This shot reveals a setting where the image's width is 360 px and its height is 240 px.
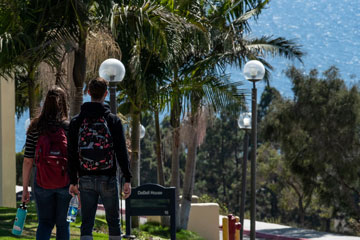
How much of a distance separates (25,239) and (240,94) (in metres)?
6.71

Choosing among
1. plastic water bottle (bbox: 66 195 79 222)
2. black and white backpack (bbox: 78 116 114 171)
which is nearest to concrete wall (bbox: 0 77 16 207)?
plastic water bottle (bbox: 66 195 79 222)

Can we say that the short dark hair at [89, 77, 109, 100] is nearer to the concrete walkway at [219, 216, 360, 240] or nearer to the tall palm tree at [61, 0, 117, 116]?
the tall palm tree at [61, 0, 117, 116]

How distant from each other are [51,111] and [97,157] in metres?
0.68

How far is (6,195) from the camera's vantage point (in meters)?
17.5

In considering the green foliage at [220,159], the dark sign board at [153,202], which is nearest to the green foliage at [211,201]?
the dark sign board at [153,202]

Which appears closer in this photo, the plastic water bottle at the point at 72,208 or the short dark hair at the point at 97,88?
the short dark hair at the point at 97,88

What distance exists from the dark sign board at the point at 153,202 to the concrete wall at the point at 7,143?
9.05 meters

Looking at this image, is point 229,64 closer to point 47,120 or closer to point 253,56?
point 253,56

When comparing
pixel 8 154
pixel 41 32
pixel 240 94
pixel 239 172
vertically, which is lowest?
pixel 239 172

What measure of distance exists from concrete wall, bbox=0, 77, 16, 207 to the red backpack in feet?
41.6

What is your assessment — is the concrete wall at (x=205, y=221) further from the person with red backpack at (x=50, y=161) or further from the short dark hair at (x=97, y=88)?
the short dark hair at (x=97, y=88)

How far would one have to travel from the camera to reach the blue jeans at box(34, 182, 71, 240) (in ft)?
16.8

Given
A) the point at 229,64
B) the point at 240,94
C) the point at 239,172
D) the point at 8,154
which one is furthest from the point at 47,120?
the point at 239,172

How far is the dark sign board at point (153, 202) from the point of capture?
9203 millimetres
